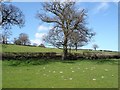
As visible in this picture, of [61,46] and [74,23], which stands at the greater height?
[74,23]

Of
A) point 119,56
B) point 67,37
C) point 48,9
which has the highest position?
point 48,9

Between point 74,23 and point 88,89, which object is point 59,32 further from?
point 88,89

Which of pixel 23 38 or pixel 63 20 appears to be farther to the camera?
pixel 23 38

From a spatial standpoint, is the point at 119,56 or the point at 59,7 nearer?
the point at 59,7

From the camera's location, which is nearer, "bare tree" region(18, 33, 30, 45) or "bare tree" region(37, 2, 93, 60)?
"bare tree" region(37, 2, 93, 60)

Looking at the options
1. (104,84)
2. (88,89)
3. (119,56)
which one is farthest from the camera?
(119,56)

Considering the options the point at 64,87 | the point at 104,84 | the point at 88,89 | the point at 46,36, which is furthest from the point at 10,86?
the point at 46,36

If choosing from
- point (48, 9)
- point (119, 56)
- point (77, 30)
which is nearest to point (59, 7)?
point (48, 9)

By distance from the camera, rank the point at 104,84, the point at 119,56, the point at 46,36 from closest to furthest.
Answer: the point at 104,84
the point at 46,36
the point at 119,56

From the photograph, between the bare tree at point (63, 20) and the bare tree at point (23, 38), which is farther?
the bare tree at point (23, 38)

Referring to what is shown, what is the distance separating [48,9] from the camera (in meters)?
56.3

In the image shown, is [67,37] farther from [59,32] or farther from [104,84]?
[104,84]

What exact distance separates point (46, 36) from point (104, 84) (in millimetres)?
38227

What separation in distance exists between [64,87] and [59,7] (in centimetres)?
4105
